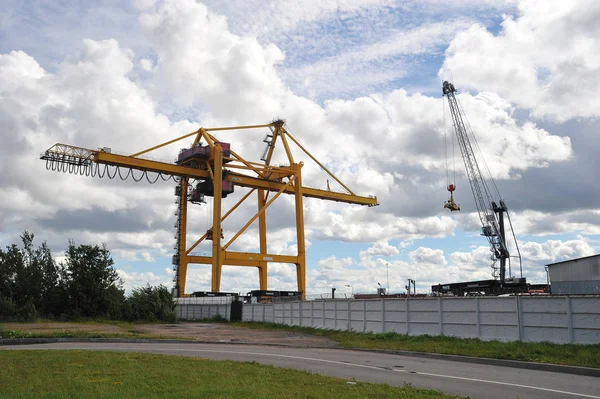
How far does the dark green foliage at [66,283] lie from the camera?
121 feet

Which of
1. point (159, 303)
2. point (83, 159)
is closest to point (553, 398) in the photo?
point (159, 303)

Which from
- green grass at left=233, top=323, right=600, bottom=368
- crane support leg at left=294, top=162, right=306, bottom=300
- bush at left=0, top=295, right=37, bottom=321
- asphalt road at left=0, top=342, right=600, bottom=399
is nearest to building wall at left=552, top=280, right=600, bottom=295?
green grass at left=233, top=323, right=600, bottom=368

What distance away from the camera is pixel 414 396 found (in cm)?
972

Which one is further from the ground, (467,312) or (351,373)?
(467,312)

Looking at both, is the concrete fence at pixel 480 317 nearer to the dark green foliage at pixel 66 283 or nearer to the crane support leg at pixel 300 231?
the dark green foliage at pixel 66 283

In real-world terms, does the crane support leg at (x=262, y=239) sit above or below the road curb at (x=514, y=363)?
above

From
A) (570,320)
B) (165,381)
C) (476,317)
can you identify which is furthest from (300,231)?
(165,381)

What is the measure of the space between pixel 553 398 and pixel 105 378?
9.04 meters

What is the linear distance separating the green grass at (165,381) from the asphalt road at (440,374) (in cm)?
170

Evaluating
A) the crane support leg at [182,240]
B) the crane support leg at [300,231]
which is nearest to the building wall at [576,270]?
the crane support leg at [300,231]

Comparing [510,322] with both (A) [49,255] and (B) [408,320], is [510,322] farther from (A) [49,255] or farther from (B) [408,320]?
(A) [49,255]

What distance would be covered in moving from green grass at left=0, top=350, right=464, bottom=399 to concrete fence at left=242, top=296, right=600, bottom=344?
9891 mm

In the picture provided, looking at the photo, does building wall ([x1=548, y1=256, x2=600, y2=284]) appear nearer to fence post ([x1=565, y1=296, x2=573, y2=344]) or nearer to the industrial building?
the industrial building

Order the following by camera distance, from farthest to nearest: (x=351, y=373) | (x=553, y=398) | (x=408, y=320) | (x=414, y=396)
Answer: (x=408, y=320) < (x=351, y=373) < (x=553, y=398) < (x=414, y=396)
